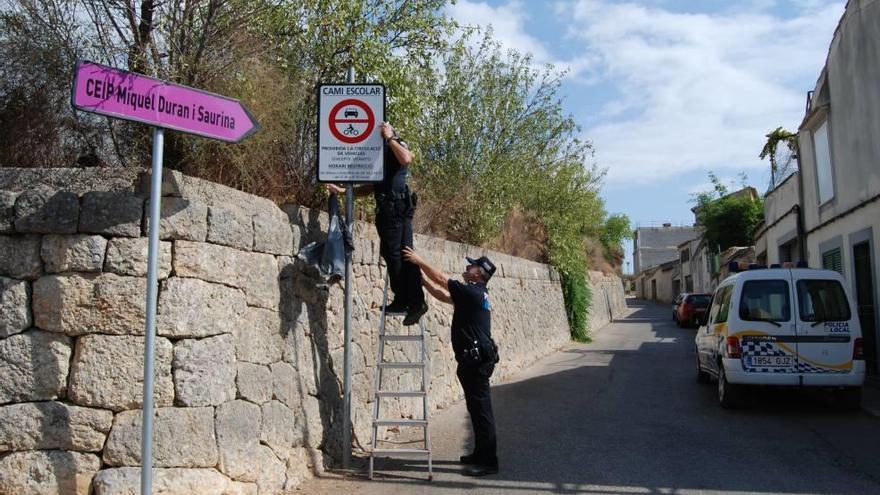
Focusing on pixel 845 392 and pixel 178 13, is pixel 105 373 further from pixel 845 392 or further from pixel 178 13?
pixel 845 392

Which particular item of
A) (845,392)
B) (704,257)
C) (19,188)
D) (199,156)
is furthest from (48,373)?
(704,257)

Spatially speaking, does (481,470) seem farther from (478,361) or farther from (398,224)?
(398,224)

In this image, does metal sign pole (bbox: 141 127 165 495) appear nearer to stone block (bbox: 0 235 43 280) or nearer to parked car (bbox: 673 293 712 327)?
stone block (bbox: 0 235 43 280)

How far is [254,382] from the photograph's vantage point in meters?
5.62

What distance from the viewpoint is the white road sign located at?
21.3 feet

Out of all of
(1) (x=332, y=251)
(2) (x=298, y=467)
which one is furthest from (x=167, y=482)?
(1) (x=332, y=251)

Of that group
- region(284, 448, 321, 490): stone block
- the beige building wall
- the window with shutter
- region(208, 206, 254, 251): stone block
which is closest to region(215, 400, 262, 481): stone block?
region(284, 448, 321, 490): stone block

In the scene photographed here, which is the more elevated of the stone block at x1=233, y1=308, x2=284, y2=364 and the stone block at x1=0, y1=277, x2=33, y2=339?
the stone block at x1=0, y1=277, x2=33, y2=339

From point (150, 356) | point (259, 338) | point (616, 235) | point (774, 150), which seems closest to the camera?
point (150, 356)

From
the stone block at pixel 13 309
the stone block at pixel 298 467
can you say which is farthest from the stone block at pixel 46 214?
the stone block at pixel 298 467

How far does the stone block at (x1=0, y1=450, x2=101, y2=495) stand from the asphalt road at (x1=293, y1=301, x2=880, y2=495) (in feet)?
5.70

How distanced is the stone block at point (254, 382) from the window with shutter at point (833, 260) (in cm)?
1213

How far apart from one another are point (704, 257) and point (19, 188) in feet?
153

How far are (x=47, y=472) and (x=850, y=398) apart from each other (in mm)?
9379
